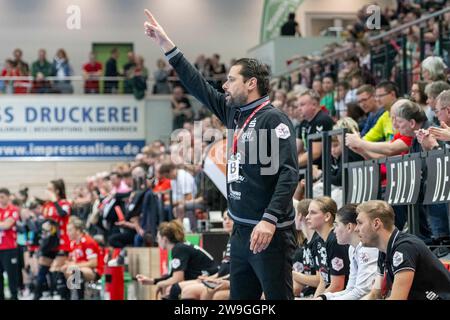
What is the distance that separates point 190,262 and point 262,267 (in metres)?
5.25

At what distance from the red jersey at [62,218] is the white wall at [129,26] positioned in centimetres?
1079

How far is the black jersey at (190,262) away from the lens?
32.8 feet

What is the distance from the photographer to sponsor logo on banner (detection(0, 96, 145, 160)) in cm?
2348

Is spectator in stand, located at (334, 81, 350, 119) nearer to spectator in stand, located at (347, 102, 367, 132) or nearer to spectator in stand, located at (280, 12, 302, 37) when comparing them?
spectator in stand, located at (347, 102, 367, 132)

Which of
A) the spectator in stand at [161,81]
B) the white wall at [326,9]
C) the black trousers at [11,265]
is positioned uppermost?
the white wall at [326,9]

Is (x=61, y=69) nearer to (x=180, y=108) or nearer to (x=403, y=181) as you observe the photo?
(x=180, y=108)

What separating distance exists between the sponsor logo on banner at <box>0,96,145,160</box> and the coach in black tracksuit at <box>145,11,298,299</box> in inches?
731

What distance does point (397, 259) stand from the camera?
5457 millimetres

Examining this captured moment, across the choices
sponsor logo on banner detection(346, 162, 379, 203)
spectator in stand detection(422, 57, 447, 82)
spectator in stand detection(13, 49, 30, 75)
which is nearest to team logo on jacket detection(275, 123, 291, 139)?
sponsor logo on banner detection(346, 162, 379, 203)

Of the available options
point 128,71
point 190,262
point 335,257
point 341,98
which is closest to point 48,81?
point 128,71

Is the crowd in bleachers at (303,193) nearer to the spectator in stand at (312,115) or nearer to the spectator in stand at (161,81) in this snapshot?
the spectator in stand at (312,115)

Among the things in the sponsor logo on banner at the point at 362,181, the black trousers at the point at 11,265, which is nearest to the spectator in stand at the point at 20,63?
the black trousers at the point at 11,265
